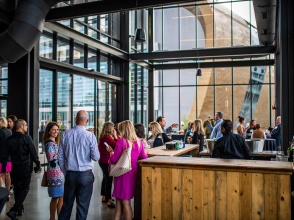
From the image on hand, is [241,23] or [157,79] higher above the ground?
[241,23]

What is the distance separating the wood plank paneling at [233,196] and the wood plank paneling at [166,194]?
699 mm

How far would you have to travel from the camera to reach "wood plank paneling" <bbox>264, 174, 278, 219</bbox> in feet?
11.1

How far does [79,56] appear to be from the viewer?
11352mm

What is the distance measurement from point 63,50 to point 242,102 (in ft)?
36.4

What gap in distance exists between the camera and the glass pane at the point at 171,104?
61.8 ft

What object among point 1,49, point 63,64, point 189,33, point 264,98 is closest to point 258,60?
point 264,98

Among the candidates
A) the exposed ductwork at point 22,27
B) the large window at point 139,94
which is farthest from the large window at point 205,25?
the exposed ductwork at point 22,27

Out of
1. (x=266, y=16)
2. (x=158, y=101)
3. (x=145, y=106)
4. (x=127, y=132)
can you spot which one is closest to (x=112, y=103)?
(x=145, y=106)

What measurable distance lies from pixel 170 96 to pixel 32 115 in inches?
451

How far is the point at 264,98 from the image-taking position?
17484 mm

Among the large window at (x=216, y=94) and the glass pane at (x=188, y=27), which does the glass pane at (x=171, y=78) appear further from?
the glass pane at (x=188, y=27)

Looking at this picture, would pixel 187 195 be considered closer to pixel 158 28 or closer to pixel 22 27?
pixel 22 27

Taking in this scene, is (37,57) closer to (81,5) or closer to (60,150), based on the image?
(81,5)

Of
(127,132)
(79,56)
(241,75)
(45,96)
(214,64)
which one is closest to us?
(127,132)
